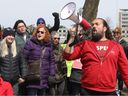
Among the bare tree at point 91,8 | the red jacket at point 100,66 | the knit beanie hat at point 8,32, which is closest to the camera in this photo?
the red jacket at point 100,66

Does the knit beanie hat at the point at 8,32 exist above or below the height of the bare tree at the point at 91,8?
below

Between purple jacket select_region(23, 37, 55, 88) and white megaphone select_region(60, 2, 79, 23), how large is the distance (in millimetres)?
782

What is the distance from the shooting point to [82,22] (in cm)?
743

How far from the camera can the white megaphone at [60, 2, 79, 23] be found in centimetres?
736

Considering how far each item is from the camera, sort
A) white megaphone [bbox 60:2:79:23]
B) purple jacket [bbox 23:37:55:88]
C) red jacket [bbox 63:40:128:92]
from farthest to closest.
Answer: purple jacket [bbox 23:37:55:88] < white megaphone [bbox 60:2:79:23] < red jacket [bbox 63:40:128:92]

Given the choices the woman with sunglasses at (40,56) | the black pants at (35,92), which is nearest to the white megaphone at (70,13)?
the woman with sunglasses at (40,56)

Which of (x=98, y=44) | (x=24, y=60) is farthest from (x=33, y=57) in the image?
(x=98, y=44)

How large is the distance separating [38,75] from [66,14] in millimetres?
1260

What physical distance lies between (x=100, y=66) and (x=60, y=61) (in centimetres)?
257

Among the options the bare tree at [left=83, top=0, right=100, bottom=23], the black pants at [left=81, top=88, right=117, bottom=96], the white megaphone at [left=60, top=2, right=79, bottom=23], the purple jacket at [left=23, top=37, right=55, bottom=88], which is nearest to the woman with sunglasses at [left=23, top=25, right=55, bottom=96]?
the purple jacket at [left=23, top=37, right=55, bottom=88]

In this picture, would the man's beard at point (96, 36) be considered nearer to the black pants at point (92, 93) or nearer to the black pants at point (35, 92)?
the black pants at point (92, 93)

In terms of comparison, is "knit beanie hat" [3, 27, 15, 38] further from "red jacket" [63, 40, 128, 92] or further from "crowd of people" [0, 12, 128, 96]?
"red jacket" [63, 40, 128, 92]

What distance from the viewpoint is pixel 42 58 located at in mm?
8203

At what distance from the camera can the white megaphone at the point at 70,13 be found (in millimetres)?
7363
